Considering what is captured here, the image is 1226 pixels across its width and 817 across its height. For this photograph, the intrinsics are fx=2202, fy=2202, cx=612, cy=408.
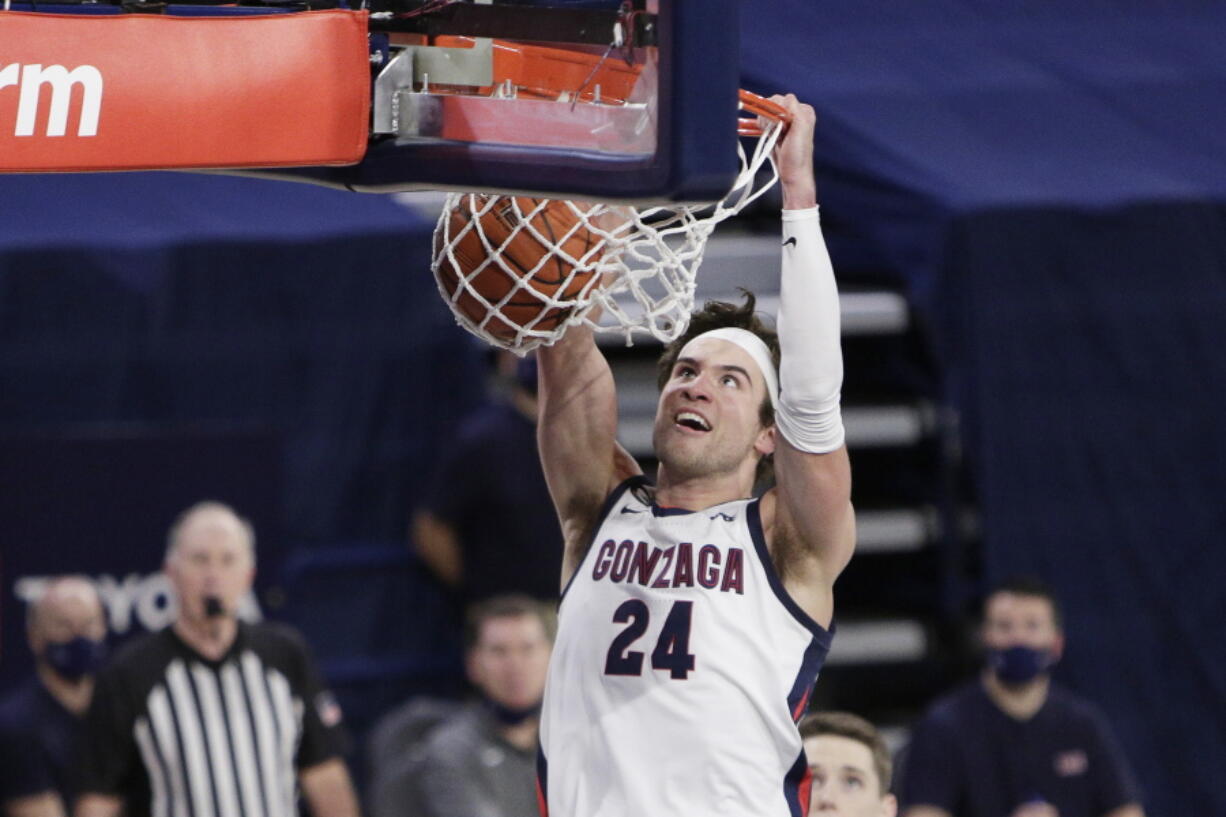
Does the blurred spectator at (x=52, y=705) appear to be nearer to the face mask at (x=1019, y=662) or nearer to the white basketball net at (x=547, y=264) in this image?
the face mask at (x=1019, y=662)

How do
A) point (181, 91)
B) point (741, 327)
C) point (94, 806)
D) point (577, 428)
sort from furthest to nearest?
point (94, 806) < point (741, 327) < point (577, 428) < point (181, 91)

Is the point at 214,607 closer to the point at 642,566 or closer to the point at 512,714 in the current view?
the point at 512,714

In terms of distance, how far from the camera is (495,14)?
3.88m

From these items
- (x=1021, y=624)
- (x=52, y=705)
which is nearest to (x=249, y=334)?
(x=52, y=705)

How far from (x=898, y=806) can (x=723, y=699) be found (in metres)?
2.79

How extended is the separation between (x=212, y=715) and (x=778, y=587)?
3.03 metres

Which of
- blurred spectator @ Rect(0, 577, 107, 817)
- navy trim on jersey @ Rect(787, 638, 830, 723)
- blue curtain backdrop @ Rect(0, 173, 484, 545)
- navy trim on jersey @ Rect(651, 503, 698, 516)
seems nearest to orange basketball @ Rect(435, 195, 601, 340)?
navy trim on jersey @ Rect(651, 503, 698, 516)

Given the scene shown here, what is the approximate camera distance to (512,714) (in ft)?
22.9

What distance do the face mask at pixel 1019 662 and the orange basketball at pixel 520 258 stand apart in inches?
130

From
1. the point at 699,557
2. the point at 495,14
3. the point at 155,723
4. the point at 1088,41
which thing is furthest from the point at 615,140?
the point at 1088,41

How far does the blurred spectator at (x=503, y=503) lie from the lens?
25.9 ft

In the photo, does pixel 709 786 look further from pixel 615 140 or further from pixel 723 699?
pixel 615 140

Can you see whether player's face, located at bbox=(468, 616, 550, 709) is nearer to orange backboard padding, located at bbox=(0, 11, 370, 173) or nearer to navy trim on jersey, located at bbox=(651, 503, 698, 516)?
navy trim on jersey, located at bbox=(651, 503, 698, 516)

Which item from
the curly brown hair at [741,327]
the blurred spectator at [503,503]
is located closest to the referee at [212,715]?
the blurred spectator at [503,503]
